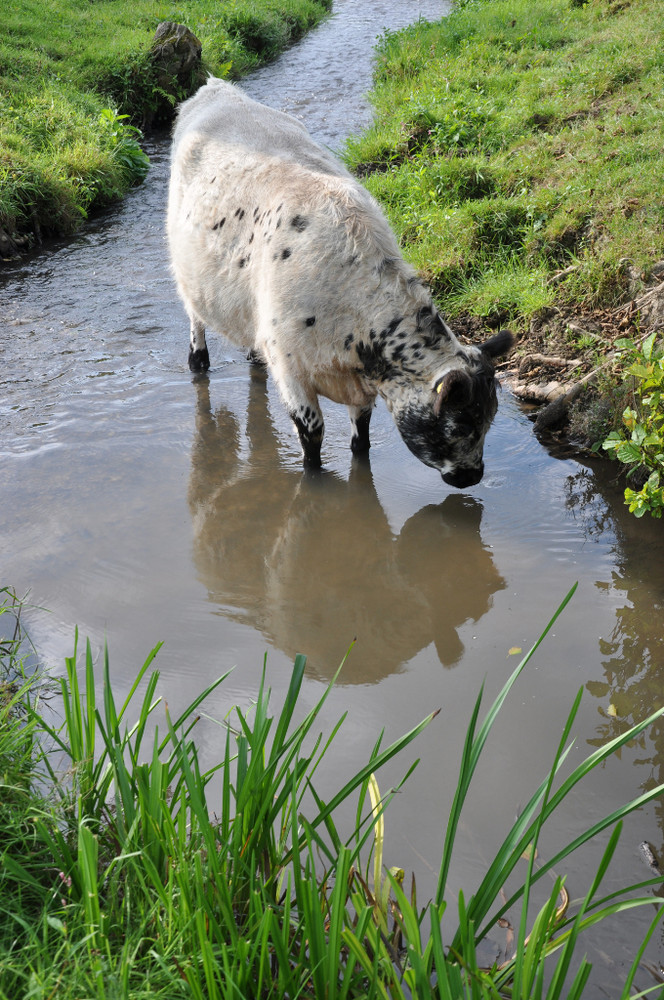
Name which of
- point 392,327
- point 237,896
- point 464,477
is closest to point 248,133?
point 392,327

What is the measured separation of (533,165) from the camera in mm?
7836

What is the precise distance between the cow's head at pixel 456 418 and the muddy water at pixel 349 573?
1.01ft

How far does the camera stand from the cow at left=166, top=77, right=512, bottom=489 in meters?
4.62

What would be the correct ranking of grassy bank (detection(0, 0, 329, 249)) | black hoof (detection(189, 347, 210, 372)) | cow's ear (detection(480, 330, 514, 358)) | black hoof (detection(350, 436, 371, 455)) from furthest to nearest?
grassy bank (detection(0, 0, 329, 249)) → black hoof (detection(189, 347, 210, 372)) → black hoof (detection(350, 436, 371, 455)) → cow's ear (detection(480, 330, 514, 358))

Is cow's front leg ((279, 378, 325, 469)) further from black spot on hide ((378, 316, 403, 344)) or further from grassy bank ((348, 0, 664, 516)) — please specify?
grassy bank ((348, 0, 664, 516))

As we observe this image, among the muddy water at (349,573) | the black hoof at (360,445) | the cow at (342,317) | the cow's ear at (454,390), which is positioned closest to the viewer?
the muddy water at (349,573)

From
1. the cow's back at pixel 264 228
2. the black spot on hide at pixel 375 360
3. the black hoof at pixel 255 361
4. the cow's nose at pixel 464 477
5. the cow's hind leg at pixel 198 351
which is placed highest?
the cow's back at pixel 264 228

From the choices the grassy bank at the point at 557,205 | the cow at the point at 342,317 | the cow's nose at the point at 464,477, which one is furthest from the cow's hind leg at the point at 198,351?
the cow's nose at the point at 464,477

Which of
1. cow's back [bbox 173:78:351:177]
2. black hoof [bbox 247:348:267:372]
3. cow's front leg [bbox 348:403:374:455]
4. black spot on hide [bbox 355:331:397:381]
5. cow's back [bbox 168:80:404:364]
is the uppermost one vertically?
cow's back [bbox 173:78:351:177]

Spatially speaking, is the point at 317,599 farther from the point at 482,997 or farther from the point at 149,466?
the point at 482,997

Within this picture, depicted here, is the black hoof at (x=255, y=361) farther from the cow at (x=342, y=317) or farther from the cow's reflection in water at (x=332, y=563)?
the cow's reflection in water at (x=332, y=563)

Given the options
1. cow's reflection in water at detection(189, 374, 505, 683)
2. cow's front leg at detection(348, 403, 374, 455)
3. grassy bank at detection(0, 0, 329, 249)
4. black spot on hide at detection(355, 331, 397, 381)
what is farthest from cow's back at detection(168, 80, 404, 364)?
grassy bank at detection(0, 0, 329, 249)

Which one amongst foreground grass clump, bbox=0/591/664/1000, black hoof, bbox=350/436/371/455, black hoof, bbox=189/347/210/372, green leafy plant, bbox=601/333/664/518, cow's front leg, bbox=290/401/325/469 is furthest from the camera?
black hoof, bbox=189/347/210/372

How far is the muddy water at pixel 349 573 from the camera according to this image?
3.08 metres
